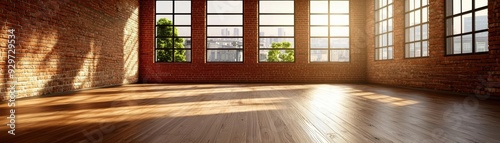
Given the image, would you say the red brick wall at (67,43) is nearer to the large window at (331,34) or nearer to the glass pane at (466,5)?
the large window at (331,34)

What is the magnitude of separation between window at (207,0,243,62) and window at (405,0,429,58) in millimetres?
4497

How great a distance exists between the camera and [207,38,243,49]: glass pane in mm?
8758

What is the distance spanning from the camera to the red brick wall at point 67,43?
4.14 metres

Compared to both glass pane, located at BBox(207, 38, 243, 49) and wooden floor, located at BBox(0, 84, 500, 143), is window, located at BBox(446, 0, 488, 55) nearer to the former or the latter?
wooden floor, located at BBox(0, 84, 500, 143)

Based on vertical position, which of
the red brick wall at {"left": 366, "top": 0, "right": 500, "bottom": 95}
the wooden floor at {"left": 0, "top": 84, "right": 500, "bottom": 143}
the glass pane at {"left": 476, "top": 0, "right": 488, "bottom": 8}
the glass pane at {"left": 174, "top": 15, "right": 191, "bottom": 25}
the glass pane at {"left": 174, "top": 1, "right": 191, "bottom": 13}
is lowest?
the wooden floor at {"left": 0, "top": 84, "right": 500, "bottom": 143}

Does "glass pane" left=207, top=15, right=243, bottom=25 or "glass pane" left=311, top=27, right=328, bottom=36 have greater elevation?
"glass pane" left=207, top=15, right=243, bottom=25

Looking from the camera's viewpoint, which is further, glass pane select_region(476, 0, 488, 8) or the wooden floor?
glass pane select_region(476, 0, 488, 8)

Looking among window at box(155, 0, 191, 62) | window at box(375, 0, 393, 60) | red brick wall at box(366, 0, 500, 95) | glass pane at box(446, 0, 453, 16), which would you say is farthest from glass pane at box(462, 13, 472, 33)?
window at box(155, 0, 191, 62)

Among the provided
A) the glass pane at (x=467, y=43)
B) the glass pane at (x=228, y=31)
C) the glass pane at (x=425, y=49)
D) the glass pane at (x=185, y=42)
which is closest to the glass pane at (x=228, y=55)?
the glass pane at (x=228, y=31)

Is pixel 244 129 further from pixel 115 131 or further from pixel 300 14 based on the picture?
pixel 300 14

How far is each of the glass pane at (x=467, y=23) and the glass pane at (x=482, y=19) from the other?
14cm

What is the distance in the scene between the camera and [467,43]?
190 inches

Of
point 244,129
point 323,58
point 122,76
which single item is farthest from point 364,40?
point 244,129

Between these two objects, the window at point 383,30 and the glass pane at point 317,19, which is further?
the glass pane at point 317,19
